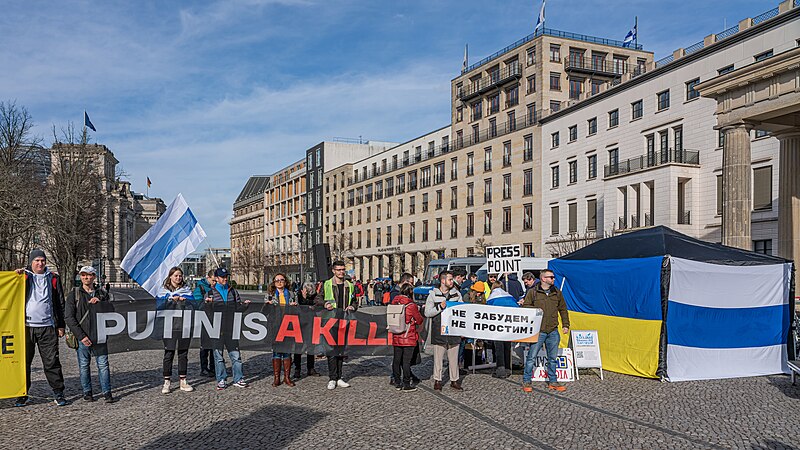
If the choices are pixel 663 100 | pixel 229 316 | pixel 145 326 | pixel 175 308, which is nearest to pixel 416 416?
pixel 229 316

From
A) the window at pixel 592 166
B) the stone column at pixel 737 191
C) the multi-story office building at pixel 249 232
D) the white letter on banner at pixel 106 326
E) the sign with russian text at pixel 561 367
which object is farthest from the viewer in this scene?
the multi-story office building at pixel 249 232

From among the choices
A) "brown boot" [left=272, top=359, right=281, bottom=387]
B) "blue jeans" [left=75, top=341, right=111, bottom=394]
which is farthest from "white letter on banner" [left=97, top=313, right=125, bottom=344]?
"brown boot" [left=272, top=359, right=281, bottom=387]

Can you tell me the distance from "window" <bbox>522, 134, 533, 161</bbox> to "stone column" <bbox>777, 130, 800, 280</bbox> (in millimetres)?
34702

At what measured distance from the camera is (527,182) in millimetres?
59688

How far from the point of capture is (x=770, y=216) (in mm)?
35812

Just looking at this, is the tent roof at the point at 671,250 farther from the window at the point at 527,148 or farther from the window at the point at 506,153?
the window at the point at 506,153

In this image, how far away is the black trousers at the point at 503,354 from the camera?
13188 mm

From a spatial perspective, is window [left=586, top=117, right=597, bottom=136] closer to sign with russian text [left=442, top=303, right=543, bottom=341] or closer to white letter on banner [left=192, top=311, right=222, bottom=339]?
sign with russian text [left=442, top=303, right=543, bottom=341]

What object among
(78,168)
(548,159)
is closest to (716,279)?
(78,168)

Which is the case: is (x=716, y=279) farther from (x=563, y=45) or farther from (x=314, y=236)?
(x=314, y=236)

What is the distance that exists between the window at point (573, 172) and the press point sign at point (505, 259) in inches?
1413

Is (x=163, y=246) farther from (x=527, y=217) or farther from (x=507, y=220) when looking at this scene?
(x=507, y=220)

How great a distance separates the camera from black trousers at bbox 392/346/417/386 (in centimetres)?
1149

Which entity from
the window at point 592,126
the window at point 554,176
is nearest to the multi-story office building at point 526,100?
the window at point 554,176
